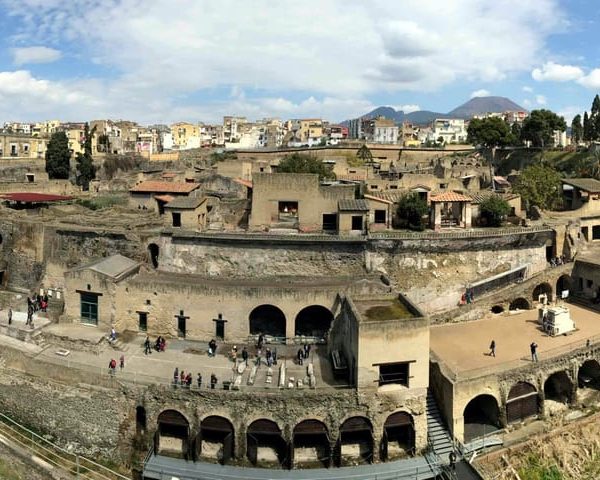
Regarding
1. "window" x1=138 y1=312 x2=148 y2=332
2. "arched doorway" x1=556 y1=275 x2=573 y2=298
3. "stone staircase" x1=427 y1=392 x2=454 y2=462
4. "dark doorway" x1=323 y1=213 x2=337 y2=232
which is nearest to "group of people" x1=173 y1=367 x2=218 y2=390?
"window" x1=138 y1=312 x2=148 y2=332

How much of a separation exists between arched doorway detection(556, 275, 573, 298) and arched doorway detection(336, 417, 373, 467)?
64.2ft

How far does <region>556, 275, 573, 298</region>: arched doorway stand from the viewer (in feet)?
122

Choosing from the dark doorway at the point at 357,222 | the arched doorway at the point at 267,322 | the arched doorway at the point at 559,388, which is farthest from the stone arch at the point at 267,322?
the arched doorway at the point at 559,388

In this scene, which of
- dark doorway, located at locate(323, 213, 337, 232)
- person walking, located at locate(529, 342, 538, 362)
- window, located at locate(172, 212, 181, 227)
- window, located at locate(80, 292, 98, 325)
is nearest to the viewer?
person walking, located at locate(529, 342, 538, 362)

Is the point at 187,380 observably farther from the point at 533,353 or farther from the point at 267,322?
the point at 533,353

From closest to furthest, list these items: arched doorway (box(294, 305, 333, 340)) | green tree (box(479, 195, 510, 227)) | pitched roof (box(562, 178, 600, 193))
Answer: arched doorway (box(294, 305, 333, 340)) → green tree (box(479, 195, 510, 227)) → pitched roof (box(562, 178, 600, 193))

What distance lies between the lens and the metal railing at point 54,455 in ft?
79.8

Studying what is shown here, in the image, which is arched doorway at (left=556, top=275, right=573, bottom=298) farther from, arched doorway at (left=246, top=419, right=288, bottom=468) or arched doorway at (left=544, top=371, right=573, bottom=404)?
arched doorway at (left=246, top=419, right=288, bottom=468)

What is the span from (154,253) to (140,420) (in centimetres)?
1440

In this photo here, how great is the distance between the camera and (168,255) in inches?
1441

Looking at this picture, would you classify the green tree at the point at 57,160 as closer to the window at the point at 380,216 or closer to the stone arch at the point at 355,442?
the window at the point at 380,216

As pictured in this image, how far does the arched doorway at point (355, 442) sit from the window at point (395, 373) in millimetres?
1907

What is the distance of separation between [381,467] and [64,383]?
1494cm

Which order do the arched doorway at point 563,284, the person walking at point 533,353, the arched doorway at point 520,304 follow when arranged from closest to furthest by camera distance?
1. the person walking at point 533,353
2. the arched doorway at point 520,304
3. the arched doorway at point 563,284
